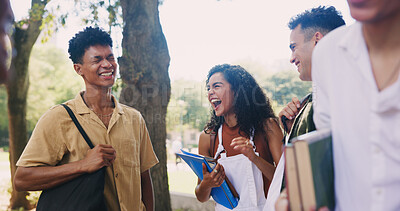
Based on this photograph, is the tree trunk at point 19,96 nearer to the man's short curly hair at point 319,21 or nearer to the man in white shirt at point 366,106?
the man's short curly hair at point 319,21

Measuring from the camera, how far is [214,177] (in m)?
2.53

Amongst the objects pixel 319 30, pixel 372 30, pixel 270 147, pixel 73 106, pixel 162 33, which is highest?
pixel 162 33

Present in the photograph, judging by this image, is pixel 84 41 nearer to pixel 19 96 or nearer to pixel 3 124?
pixel 19 96

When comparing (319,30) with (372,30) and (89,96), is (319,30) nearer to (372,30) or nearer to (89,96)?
(372,30)

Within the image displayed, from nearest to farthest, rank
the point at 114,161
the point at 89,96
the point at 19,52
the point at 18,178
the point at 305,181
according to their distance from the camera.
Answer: the point at 305,181 < the point at 18,178 < the point at 114,161 < the point at 89,96 < the point at 19,52

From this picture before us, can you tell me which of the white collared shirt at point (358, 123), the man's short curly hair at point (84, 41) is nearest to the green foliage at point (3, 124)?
the man's short curly hair at point (84, 41)

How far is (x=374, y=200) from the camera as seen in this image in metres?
0.93

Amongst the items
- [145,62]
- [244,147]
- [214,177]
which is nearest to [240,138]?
[244,147]

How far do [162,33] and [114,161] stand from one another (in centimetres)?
330

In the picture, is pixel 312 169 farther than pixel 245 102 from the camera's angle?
No

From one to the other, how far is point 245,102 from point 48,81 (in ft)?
120

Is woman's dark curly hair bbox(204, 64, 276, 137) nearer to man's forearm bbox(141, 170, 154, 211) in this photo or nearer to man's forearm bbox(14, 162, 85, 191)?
man's forearm bbox(141, 170, 154, 211)

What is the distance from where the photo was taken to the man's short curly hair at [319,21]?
2.20 metres

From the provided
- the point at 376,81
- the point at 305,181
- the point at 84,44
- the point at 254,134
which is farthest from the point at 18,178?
the point at 376,81
